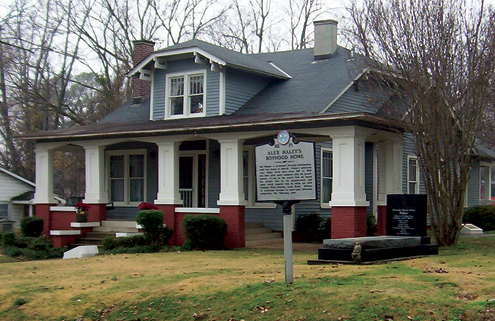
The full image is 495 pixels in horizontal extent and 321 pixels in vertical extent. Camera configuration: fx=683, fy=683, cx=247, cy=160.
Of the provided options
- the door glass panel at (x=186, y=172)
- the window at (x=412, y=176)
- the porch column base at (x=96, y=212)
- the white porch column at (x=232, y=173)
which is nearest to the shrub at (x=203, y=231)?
the white porch column at (x=232, y=173)

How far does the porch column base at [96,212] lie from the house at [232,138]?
0.15 feet

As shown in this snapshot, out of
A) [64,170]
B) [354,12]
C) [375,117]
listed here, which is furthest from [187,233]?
[64,170]

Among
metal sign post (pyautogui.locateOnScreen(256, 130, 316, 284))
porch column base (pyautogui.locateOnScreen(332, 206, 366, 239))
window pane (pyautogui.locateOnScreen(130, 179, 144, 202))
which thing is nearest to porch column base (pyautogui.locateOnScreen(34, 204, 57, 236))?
window pane (pyautogui.locateOnScreen(130, 179, 144, 202))

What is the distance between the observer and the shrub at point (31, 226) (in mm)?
22312

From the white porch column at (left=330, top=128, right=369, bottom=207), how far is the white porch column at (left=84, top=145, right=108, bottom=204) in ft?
26.8

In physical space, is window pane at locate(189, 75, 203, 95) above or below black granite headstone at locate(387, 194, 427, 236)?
above

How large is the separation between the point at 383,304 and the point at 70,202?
1841cm

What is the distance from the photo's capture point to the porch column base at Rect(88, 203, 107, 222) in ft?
71.9

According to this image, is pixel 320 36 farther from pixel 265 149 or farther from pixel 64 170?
pixel 64 170

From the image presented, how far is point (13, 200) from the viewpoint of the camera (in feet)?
107

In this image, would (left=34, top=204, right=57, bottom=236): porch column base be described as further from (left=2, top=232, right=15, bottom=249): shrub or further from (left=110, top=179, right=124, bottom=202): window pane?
(left=110, top=179, right=124, bottom=202): window pane

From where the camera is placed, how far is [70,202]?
2533 centimetres

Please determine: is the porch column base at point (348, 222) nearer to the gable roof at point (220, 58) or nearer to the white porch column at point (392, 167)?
the white porch column at point (392, 167)

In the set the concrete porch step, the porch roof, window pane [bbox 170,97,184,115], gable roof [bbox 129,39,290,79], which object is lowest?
the concrete porch step
